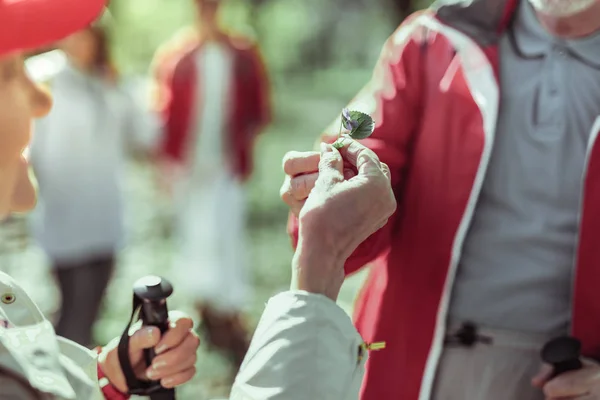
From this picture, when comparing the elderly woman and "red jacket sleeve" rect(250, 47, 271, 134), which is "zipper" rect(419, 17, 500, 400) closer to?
the elderly woman

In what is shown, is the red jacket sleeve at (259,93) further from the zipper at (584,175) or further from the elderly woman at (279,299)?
the elderly woman at (279,299)

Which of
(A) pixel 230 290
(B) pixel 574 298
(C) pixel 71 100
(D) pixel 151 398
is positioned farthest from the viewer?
(A) pixel 230 290

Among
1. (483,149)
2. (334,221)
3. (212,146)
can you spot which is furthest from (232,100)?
(334,221)

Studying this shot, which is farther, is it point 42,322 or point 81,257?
point 81,257

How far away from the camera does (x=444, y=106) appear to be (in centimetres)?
196

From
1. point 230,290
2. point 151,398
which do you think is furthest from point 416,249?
point 230,290

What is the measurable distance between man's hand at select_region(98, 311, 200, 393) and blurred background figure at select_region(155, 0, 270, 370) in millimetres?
3210

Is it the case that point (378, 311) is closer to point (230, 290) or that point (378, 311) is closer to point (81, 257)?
point (81, 257)

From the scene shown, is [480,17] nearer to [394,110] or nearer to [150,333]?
[394,110]

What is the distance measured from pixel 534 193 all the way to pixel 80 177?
2.81 metres

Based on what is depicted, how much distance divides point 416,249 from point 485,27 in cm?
55

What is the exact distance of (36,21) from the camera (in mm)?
1489

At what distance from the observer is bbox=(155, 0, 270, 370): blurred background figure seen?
17.0 feet

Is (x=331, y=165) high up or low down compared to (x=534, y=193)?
up
